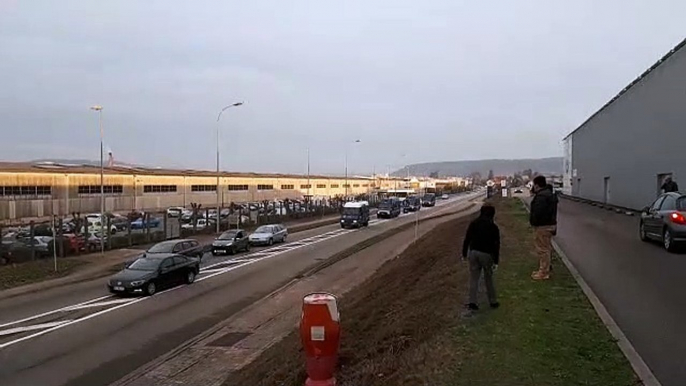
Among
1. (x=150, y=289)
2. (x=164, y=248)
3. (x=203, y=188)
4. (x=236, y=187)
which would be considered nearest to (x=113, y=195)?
(x=203, y=188)

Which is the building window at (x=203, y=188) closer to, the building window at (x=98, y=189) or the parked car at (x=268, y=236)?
the building window at (x=98, y=189)

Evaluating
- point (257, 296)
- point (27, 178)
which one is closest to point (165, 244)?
point (257, 296)

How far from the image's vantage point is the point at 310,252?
3888cm

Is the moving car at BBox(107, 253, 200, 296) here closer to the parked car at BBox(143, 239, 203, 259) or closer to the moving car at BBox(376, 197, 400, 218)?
the parked car at BBox(143, 239, 203, 259)

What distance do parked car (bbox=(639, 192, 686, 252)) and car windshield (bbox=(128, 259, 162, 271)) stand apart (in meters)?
17.5

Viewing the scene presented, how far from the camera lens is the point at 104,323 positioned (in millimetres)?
17828

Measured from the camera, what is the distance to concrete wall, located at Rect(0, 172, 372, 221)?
5831 cm

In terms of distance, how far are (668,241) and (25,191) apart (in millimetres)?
58439

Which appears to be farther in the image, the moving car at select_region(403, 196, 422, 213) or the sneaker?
the moving car at select_region(403, 196, 422, 213)

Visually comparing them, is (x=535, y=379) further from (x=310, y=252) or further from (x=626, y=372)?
(x=310, y=252)

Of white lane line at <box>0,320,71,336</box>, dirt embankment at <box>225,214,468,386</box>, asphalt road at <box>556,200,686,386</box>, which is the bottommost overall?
white lane line at <box>0,320,71,336</box>

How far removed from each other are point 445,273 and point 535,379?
319 inches

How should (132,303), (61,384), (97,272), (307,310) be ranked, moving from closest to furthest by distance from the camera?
(307,310) < (61,384) < (132,303) < (97,272)

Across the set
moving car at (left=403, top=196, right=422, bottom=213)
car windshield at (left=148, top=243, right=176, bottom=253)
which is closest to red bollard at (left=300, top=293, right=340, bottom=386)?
car windshield at (left=148, top=243, right=176, bottom=253)
